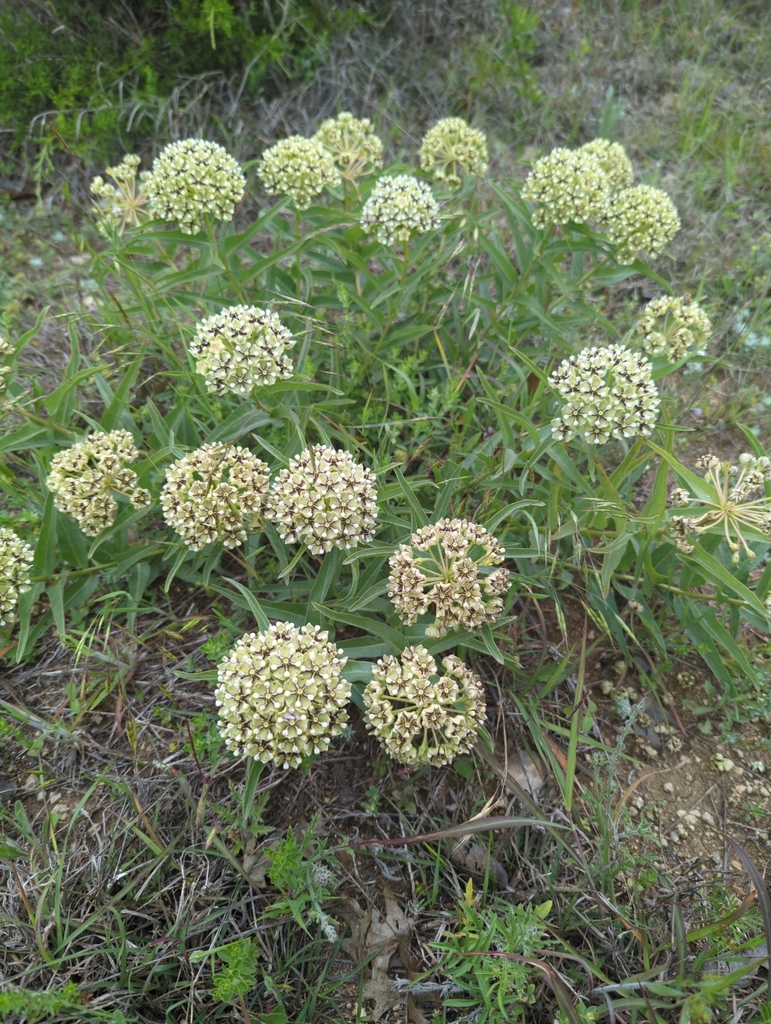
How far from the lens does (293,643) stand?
2.64m

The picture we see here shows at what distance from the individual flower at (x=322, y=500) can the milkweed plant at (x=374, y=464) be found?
0.4 inches

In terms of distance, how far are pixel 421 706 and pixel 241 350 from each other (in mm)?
1843

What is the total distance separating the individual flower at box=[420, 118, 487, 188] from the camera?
4.62m

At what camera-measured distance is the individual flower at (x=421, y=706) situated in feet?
8.74

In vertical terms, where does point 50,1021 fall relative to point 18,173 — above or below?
below

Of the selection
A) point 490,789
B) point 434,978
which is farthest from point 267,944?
point 490,789

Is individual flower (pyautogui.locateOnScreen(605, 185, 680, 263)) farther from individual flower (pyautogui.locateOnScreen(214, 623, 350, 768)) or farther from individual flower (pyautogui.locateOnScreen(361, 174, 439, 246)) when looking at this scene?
individual flower (pyautogui.locateOnScreen(214, 623, 350, 768))

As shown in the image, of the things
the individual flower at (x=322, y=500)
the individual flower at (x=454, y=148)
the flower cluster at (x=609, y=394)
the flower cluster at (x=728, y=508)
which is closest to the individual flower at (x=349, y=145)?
the individual flower at (x=454, y=148)

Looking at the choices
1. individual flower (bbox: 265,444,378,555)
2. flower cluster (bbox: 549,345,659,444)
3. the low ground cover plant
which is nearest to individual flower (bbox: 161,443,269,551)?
the low ground cover plant

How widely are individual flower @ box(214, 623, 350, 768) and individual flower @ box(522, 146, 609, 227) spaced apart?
3.09 m

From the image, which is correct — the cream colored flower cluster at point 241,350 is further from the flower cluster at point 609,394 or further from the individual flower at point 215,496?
the flower cluster at point 609,394

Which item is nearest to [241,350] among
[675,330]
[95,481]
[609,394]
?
[95,481]

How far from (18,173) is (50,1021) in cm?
712

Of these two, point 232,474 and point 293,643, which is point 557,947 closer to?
point 293,643
